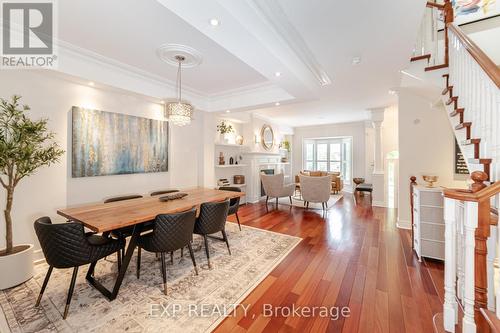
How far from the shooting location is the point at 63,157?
2793 mm

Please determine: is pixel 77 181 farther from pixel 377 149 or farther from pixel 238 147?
pixel 377 149

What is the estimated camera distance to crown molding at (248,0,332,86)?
1833 mm

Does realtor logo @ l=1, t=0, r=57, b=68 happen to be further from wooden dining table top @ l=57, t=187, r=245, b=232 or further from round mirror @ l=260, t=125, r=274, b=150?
round mirror @ l=260, t=125, r=274, b=150

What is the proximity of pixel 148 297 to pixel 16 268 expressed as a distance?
4.76 feet

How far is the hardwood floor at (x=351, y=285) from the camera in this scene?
1648mm

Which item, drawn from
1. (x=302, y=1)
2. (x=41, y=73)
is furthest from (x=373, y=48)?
(x=41, y=73)

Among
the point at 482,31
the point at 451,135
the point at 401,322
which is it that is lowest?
the point at 401,322

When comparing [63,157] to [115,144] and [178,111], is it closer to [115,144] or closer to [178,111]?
[115,144]

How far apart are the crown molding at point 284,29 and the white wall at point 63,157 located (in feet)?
8.56

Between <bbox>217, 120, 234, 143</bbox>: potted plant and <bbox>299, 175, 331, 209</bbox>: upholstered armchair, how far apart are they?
236 centimetres

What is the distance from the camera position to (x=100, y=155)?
3.11m

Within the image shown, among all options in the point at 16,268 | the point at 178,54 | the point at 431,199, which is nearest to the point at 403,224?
the point at 431,199

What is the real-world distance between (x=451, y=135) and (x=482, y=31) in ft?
5.07

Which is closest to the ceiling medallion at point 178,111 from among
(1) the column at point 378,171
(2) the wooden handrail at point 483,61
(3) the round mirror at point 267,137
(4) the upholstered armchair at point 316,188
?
(2) the wooden handrail at point 483,61
